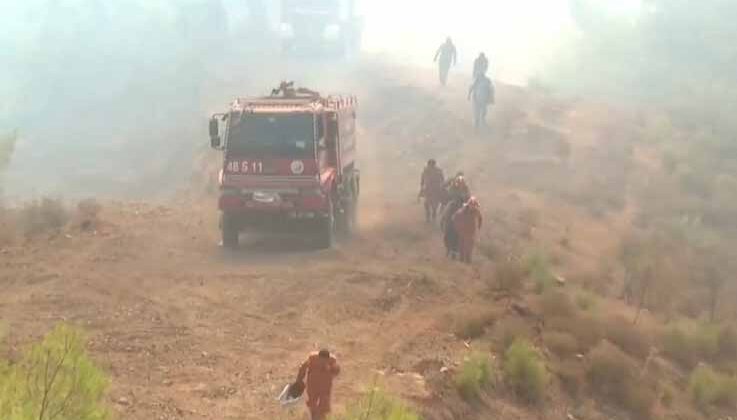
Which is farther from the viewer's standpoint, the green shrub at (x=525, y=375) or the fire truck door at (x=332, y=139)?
the fire truck door at (x=332, y=139)

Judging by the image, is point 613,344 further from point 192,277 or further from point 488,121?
point 488,121

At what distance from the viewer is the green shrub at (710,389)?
1253cm

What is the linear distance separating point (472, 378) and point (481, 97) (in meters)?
17.7

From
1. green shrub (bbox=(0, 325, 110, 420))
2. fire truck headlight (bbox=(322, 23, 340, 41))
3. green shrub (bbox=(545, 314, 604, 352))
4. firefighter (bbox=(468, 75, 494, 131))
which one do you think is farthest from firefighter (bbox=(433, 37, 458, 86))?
green shrub (bbox=(0, 325, 110, 420))

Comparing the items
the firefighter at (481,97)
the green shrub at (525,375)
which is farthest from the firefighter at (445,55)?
the green shrub at (525,375)

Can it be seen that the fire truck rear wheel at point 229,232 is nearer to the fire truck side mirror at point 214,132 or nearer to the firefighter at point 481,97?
the fire truck side mirror at point 214,132

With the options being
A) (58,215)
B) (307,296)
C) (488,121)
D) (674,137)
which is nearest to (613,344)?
(307,296)

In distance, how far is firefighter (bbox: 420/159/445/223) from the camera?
18562 millimetres

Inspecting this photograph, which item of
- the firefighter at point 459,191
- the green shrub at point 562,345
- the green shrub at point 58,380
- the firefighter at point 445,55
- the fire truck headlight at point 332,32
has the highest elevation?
the fire truck headlight at point 332,32

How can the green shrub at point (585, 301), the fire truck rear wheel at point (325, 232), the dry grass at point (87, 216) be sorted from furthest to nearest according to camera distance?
the dry grass at point (87, 216) < the fire truck rear wheel at point (325, 232) < the green shrub at point (585, 301)

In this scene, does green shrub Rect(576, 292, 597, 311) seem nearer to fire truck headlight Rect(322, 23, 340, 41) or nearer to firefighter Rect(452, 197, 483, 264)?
firefighter Rect(452, 197, 483, 264)

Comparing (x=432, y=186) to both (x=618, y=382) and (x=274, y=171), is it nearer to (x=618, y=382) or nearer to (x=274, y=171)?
(x=274, y=171)

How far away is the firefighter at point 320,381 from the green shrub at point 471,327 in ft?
13.8

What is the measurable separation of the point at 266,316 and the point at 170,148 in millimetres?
21804
